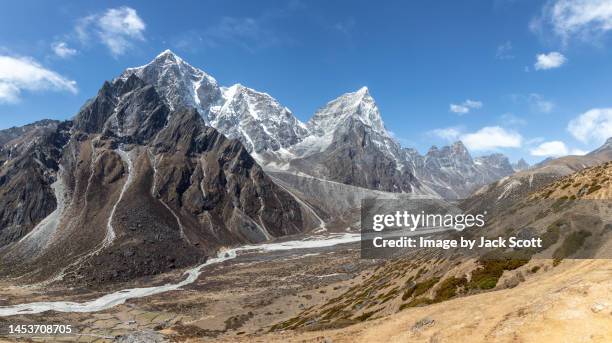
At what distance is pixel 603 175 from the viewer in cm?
5319

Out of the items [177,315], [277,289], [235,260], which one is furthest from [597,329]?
[235,260]

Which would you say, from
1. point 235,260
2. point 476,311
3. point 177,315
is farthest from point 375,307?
point 235,260

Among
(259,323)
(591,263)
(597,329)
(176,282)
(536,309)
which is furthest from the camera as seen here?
(176,282)

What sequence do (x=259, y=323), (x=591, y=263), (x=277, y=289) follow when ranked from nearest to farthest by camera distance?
(x=591, y=263), (x=259, y=323), (x=277, y=289)

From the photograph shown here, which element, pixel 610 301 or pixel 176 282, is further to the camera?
pixel 176 282

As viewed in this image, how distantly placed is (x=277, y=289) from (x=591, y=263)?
100025 mm

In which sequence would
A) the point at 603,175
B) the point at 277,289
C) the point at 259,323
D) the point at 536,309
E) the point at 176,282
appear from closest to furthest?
the point at 536,309, the point at 603,175, the point at 259,323, the point at 277,289, the point at 176,282

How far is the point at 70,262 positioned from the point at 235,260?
2534 inches

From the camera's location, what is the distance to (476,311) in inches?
1204

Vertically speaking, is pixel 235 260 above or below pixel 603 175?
below

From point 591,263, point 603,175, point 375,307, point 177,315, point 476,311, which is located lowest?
point 177,315

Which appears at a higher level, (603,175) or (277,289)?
(603,175)

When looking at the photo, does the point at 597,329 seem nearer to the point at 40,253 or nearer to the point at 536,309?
the point at 536,309

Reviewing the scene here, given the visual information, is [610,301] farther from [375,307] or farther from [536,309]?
[375,307]
